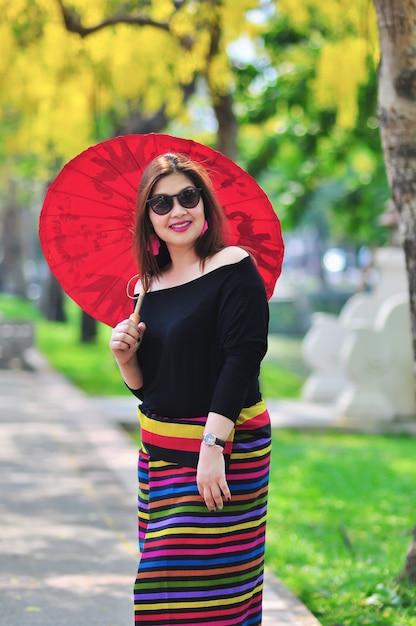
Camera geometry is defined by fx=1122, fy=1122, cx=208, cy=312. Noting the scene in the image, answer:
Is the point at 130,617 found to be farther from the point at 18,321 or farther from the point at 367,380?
the point at 18,321

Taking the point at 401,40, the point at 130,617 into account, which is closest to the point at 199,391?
the point at 130,617

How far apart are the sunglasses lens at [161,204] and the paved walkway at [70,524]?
2.01 m

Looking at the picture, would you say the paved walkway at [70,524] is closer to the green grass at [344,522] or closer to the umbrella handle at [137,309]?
the green grass at [344,522]

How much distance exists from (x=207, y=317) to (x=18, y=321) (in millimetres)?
14380

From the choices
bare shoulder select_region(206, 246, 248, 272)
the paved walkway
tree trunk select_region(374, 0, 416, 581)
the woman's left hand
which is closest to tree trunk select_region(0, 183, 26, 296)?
the paved walkway

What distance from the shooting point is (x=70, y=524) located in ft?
21.1

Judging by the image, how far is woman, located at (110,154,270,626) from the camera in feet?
10.2

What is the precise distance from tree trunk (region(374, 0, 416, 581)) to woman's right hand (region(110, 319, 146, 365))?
1.80 meters

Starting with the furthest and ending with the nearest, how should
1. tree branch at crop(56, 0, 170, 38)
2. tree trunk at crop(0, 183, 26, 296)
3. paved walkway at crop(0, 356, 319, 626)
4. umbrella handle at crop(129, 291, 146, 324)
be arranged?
tree trunk at crop(0, 183, 26, 296) < tree branch at crop(56, 0, 170, 38) < paved walkway at crop(0, 356, 319, 626) < umbrella handle at crop(129, 291, 146, 324)

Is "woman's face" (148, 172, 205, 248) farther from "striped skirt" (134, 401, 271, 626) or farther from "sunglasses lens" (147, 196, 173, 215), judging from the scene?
"striped skirt" (134, 401, 271, 626)

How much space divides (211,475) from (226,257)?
0.62 m

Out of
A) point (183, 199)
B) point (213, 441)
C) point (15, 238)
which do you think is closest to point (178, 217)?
point (183, 199)

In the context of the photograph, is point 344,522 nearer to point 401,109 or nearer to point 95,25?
point 401,109

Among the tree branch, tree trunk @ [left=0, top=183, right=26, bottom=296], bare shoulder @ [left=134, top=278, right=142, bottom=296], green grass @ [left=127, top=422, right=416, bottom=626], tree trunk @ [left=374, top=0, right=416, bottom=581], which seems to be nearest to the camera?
bare shoulder @ [left=134, top=278, right=142, bottom=296]
